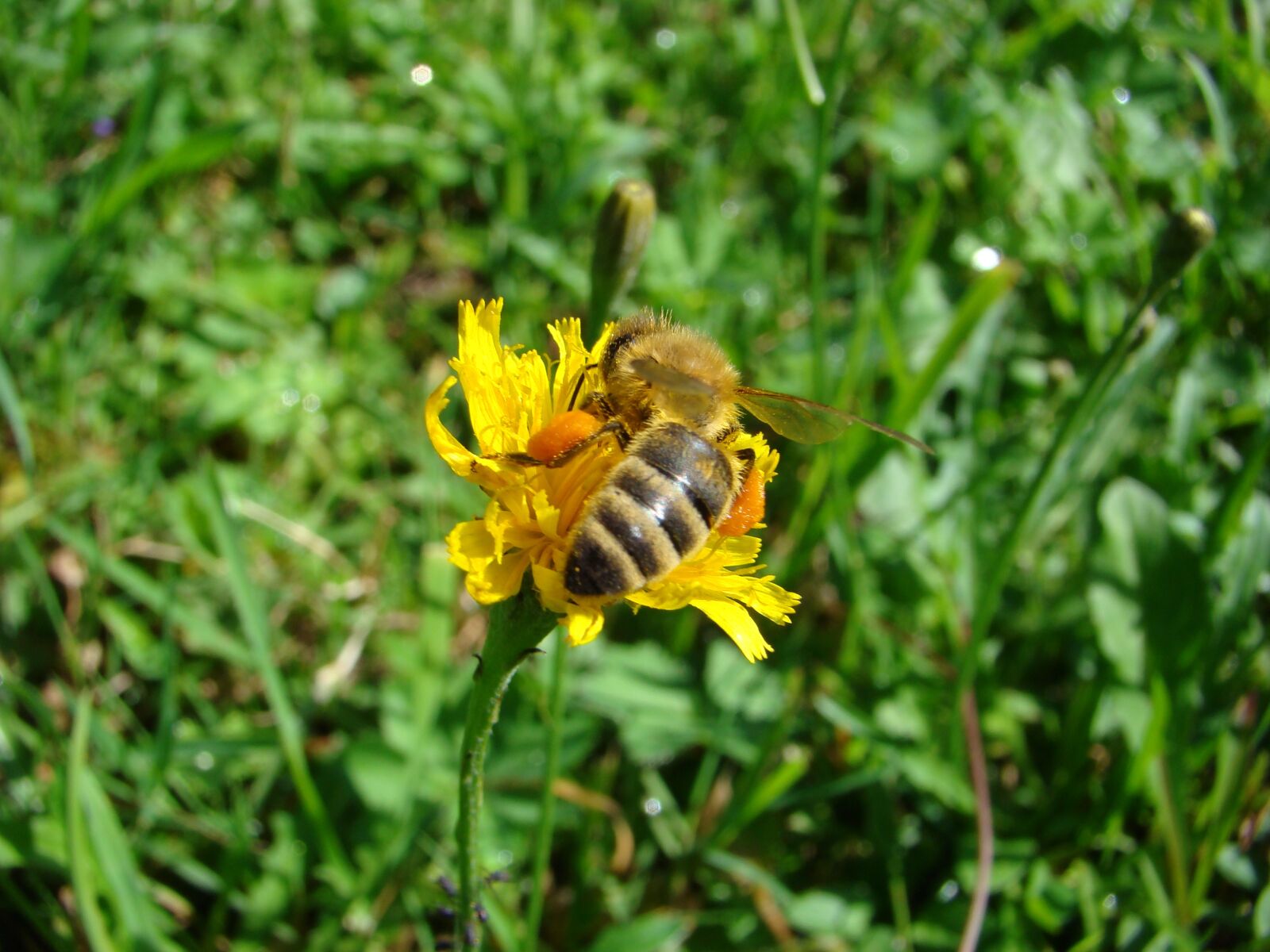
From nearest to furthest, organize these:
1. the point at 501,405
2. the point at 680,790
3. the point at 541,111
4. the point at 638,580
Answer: the point at 638,580, the point at 501,405, the point at 680,790, the point at 541,111

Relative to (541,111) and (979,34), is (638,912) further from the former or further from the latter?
(979,34)

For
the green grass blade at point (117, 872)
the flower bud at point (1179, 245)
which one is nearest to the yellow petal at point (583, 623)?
the green grass blade at point (117, 872)

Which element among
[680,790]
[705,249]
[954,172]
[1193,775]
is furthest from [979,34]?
[680,790]

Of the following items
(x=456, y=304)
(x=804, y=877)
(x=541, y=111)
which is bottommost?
(x=804, y=877)

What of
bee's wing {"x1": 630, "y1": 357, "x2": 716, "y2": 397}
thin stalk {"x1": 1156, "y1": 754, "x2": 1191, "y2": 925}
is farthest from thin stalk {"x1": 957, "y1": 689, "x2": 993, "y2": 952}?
bee's wing {"x1": 630, "y1": 357, "x2": 716, "y2": 397}

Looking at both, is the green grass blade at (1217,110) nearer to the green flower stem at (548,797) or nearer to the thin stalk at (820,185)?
the thin stalk at (820,185)

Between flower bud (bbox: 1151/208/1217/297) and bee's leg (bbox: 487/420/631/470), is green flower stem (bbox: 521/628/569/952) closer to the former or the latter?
bee's leg (bbox: 487/420/631/470)

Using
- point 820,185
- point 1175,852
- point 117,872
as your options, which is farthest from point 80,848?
point 1175,852
